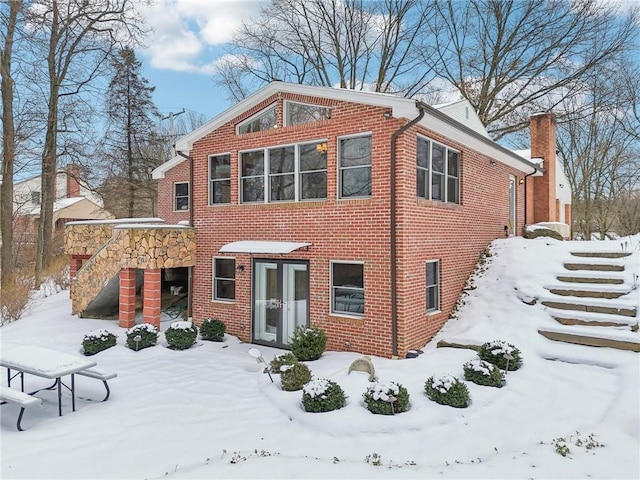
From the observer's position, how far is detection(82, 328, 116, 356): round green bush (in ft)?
30.7

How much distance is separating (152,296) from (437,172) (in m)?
8.23

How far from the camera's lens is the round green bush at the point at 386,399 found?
18.9 feet

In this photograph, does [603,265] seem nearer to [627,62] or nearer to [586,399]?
[586,399]

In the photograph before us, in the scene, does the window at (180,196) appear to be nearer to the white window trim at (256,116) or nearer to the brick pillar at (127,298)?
the brick pillar at (127,298)

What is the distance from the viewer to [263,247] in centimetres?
955

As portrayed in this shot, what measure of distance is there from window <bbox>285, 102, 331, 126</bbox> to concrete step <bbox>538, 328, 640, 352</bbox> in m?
7.03

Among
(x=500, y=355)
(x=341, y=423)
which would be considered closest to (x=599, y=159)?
(x=500, y=355)

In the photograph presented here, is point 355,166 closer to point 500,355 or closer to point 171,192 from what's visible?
point 500,355

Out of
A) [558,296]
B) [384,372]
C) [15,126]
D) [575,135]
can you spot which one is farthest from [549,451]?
[575,135]

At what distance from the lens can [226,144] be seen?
1121 centimetres

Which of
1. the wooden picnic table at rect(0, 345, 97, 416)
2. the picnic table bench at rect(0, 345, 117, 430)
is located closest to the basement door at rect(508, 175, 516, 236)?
the picnic table bench at rect(0, 345, 117, 430)

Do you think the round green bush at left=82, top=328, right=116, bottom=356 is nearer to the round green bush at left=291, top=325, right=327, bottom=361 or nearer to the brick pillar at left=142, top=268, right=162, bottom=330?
the brick pillar at left=142, top=268, right=162, bottom=330

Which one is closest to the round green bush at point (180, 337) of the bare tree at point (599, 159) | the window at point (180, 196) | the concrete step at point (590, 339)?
the window at point (180, 196)

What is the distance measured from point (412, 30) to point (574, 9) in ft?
28.6
